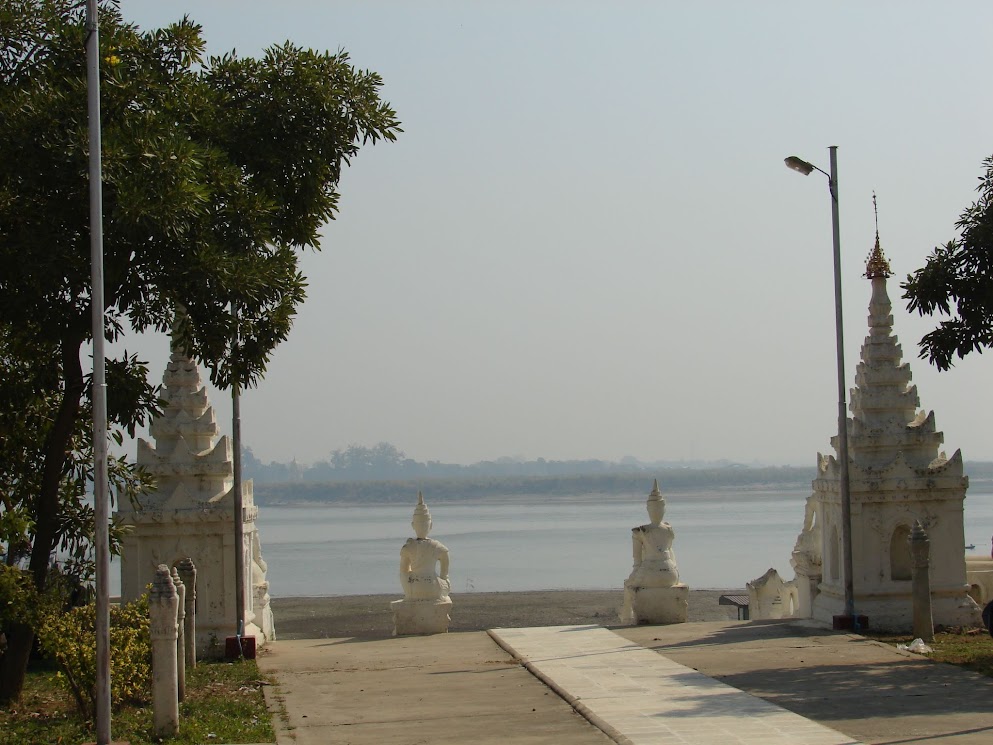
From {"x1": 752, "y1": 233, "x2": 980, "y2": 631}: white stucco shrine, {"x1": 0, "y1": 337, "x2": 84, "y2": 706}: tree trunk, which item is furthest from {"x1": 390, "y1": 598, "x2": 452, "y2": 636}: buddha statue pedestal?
{"x1": 0, "y1": 337, "x2": 84, "y2": 706}: tree trunk

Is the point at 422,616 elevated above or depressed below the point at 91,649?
below

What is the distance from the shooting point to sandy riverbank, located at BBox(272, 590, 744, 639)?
101 ft

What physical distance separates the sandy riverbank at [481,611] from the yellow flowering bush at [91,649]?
49.8 ft

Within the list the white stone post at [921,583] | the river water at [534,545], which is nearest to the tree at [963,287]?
the white stone post at [921,583]

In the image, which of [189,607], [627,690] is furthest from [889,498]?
[189,607]

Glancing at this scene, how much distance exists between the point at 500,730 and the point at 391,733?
0.94 metres

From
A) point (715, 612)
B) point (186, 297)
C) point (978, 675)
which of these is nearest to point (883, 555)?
point (978, 675)

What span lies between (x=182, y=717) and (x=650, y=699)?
4330mm

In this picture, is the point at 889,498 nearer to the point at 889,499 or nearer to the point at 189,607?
the point at 889,499

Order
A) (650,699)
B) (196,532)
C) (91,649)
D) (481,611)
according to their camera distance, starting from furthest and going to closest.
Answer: (481,611), (196,532), (650,699), (91,649)

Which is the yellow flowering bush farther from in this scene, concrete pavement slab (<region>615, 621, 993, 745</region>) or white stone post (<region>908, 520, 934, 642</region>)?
white stone post (<region>908, 520, 934, 642</region>)

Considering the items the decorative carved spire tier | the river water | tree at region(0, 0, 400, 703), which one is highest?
tree at region(0, 0, 400, 703)

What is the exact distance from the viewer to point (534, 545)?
7581 cm

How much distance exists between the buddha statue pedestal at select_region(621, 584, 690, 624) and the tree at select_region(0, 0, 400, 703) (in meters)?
7.79
